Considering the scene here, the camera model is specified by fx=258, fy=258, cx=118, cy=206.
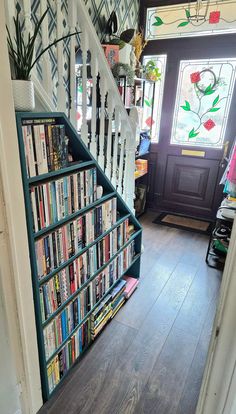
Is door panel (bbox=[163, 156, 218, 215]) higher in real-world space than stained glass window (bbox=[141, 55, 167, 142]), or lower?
lower

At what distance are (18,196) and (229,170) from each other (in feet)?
7.41

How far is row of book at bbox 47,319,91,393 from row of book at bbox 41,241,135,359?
0.06m

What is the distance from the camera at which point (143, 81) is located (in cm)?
303

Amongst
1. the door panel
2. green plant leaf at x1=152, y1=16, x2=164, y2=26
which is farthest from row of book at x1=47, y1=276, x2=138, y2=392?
green plant leaf at x1=152, y1=16, x2=164, y2=26

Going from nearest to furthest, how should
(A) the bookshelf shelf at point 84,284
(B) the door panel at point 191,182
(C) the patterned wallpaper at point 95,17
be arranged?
(A) the bookshelf shelf at point 84,284 → (C) the patterned wallpaper at point 95,17 → (B) the door panel at point 191,182

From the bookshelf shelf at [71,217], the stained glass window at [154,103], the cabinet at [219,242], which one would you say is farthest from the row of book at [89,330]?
the stained glass window at [154,103]

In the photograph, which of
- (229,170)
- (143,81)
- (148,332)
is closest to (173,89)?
(143,81)

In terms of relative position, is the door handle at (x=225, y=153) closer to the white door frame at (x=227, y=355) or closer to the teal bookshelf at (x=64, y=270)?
the teal bookshelf at (x=64, y=270)

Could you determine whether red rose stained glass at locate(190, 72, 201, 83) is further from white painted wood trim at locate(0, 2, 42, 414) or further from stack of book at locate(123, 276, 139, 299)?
white painted wood trim at locate(0, 2, 42, 414)

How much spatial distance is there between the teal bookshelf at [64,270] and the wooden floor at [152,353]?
124 millimetres

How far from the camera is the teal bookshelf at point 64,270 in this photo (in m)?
1.08

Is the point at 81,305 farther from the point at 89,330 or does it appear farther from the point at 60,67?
the point at 60,67

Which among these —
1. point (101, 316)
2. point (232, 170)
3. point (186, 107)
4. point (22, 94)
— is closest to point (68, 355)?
point (101, 316)

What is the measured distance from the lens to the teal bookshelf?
1.08m
